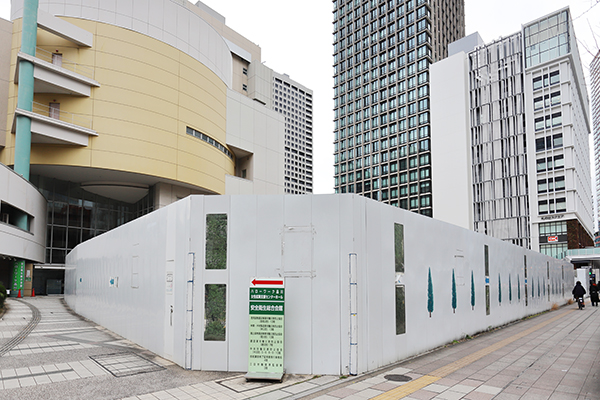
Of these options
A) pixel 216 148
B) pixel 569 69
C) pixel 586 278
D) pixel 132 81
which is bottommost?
pixel 586 278

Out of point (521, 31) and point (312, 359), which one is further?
point (521, 31)

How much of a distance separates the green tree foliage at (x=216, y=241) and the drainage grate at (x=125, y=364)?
2295 millimetres

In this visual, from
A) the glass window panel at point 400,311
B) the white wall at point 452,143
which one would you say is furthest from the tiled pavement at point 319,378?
the white wall at point 452,143

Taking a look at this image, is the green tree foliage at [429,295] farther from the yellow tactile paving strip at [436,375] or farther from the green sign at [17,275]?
the green sign at [17,275]

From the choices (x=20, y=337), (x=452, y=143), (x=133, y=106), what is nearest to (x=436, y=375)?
(x=20, y=337)

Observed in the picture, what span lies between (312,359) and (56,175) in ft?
112

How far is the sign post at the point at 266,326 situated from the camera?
7.64 m

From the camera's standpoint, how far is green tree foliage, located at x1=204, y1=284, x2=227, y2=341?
27.0 ft

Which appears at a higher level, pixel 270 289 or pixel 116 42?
pixel 116 42

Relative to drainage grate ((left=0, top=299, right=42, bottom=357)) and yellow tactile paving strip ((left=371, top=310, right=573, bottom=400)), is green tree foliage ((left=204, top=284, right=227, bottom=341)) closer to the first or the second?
yellow tactile paving strip ((left=371, top=310, right=573, bottom=400))

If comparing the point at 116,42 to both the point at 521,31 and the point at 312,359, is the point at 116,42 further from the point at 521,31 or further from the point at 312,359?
the point at 521,31

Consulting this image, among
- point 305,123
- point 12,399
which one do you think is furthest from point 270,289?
point 305,123

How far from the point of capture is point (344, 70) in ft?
323

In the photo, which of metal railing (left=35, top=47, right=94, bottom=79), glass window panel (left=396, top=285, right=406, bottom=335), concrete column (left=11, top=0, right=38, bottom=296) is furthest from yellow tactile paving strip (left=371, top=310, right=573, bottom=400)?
metal railing (left=35, top=47, right=94, bottom=79)
